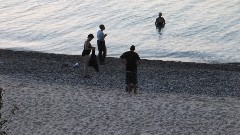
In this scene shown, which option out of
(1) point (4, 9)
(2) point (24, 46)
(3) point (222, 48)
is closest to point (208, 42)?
(3) point (222, 48)

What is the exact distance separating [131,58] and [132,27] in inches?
1245

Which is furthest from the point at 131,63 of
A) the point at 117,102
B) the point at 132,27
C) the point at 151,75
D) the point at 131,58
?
the point at 132,27

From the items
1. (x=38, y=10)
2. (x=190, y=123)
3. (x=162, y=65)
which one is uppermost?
(x=38, y=10)

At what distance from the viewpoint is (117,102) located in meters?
16.9

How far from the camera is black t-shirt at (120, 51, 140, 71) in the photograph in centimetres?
1741

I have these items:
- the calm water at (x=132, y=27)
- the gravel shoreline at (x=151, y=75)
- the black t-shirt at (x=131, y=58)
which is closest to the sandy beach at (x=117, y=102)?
the gravel shoreline at (x=151, y=75)

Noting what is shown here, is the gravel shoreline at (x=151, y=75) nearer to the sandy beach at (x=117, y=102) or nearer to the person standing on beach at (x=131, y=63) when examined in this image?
the sandy beach at (x=117, y=102)

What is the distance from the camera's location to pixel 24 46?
39.9m

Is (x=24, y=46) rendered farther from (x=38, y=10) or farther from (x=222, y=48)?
(x=38, y=10)

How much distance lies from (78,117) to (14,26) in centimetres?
3792

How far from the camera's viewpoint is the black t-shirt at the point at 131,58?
1741 cm

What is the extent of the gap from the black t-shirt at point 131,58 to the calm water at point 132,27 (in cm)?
1685

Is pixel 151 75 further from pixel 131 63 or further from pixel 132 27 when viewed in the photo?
pixel 132 27

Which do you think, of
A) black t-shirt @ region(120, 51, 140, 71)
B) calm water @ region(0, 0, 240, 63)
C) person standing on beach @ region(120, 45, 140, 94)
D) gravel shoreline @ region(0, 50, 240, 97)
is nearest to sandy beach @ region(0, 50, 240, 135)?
gravel shoreline @ region(0, 50, 240, 97)
